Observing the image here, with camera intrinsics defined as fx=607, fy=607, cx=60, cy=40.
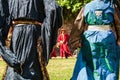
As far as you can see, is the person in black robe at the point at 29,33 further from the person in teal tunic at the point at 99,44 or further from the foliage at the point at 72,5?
the foliage at the point at 72,5

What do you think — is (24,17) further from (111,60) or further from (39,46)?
(111,60)

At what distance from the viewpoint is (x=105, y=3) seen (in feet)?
29.1

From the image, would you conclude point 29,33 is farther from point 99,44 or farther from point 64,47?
point 64,47

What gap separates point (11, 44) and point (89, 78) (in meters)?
2.00

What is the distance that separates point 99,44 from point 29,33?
Answer: 1956 mm

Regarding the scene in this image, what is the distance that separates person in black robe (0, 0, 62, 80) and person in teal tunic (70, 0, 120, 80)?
172cm

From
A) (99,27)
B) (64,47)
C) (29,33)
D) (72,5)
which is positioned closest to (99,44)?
(99,27)

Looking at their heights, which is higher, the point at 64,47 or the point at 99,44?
the point at 99,44

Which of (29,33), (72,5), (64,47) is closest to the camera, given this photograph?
(29,33)

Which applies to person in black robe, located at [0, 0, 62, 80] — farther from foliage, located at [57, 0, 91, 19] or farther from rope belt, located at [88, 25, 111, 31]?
foliage, located at [57, 0, 91, 19]

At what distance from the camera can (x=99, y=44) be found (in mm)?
8805

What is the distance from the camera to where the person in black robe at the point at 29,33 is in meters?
7.04

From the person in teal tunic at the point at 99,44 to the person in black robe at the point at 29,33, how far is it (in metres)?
1.72

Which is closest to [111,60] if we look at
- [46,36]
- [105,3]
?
[105,3]
